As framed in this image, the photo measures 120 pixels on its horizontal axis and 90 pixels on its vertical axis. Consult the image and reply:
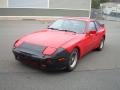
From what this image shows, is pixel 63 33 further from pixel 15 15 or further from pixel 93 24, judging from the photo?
pixel 15 15

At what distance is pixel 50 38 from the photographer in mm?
7379

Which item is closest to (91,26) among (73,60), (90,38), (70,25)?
(90,38)

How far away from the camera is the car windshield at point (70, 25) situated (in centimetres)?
837

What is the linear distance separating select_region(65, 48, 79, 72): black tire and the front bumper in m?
0.20

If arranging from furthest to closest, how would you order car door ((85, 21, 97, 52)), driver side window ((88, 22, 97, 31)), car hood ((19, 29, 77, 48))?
driver side window ((88, 22, 97, 31)), car door ((85, 21, 97, 52)), car hood ((19, 29, 77, 48))

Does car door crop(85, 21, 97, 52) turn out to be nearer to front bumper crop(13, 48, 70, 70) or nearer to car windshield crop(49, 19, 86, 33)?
car windshield crop(49, 19, 86, 33)

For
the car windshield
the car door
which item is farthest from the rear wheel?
the car windshield

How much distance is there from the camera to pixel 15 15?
2514 centimetres

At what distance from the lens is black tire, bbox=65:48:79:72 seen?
7.01 m

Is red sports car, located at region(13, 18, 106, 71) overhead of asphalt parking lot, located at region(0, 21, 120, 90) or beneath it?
overhead

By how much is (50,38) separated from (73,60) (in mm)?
911

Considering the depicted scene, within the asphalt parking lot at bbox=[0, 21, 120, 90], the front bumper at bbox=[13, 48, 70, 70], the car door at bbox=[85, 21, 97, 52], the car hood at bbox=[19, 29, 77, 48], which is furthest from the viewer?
the car door at bbox=[85, 21, 97, 52]

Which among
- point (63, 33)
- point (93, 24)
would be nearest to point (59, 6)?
point (93, 24)

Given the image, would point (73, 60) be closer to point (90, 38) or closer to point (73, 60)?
point (73, 60)
